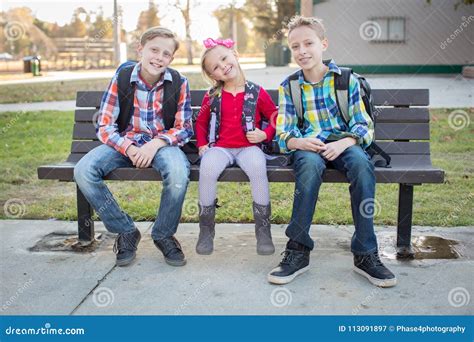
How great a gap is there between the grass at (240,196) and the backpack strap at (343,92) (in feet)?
3.51

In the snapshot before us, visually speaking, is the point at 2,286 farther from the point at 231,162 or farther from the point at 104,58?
the point at 104,58

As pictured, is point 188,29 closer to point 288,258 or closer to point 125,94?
point 125,94

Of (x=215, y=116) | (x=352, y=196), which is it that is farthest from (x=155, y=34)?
(x=352, y=196)

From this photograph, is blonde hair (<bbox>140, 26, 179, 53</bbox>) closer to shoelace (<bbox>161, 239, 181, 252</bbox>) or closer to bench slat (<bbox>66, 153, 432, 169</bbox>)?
shoelace (<bbox>161, 239, 181, 252</bbox>)

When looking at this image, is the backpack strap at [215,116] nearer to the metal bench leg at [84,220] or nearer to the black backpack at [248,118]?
the black backpack at [248,118]

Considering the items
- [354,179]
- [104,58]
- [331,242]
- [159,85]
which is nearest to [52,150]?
[159,85]

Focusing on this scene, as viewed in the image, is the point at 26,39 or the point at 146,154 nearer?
the point at 146,154

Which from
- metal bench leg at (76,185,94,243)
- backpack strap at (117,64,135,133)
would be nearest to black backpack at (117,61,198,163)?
backpack strap at (117,64,135,133)

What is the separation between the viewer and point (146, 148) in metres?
3.53

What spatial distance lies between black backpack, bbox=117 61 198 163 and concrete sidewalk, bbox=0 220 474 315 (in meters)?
0.79

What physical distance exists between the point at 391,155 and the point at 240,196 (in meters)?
1.53

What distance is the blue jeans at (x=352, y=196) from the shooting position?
3.17 meters

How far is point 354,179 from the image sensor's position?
3203 mm

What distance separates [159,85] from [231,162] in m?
0.65
